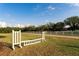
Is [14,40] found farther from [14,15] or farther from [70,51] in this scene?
[70,51]

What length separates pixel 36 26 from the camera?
559cm

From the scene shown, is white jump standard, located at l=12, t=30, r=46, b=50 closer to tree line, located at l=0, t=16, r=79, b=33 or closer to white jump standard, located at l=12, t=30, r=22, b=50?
white jump standard, located at l=12, t=30, r=22, b=50

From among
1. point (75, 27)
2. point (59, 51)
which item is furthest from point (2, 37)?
point (75, 27)

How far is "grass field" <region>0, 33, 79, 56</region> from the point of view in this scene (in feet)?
17.8

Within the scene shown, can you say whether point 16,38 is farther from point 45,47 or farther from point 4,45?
point 45,47

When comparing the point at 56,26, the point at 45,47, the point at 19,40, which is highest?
the point at 56,26

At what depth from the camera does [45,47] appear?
5.60 meters

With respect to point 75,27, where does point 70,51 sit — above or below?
below

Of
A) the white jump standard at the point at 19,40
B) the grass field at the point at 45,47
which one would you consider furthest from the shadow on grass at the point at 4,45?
the white jump standard at the point at 19,40

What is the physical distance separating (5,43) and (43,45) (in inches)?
35.3

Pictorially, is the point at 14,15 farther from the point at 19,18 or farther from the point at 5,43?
the point at 5,43

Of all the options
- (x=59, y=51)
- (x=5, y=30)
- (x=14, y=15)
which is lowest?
(x=59, y=51)

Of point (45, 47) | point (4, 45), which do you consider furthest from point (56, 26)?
point (4, 45)

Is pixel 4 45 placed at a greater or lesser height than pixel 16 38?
lesser
